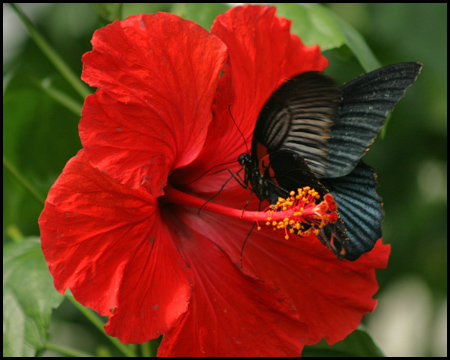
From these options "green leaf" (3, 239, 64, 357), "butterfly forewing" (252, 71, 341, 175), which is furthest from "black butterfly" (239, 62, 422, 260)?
"green leaf" (3, 239, 64, 357)

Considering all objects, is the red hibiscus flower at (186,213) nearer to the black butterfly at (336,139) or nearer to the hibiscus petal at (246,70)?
the hibiscus petal at (246,70)

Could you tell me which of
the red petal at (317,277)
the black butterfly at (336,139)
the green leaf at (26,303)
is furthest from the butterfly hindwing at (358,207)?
the green leaf at (26,303)

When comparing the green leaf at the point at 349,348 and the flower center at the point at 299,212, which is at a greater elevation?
the flower center at the point at 299,212

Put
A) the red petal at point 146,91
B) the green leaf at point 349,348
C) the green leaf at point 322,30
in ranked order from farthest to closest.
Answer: the green leaf at point 349,348 → the green leaf at point 322,30 → the red petal at point 146,91

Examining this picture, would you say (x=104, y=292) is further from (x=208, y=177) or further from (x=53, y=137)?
(x=53, y=137)

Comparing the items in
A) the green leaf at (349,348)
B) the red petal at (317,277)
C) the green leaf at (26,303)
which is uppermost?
the green leaf at (26,303)

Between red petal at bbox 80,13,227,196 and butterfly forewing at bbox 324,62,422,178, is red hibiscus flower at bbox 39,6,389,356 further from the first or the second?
butterfly forewing at bbox 324,62,422,178

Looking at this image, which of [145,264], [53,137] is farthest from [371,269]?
[53,137]
